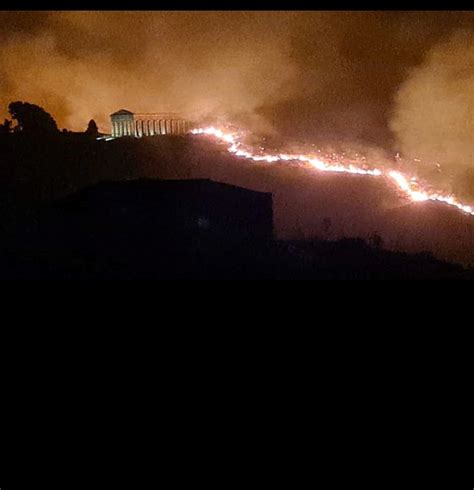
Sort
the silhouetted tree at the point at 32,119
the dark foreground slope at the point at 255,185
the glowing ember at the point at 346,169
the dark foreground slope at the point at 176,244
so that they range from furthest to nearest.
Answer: the glowing ember at the point at 346,169 → the dark foreground slope at the point at 255,185 → the silhouetted tree at the point at 32,119 → the dark foreground slope at the point at 176,244

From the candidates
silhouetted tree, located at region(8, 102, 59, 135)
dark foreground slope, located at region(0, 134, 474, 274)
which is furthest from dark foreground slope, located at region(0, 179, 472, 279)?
silhouetted tree, located at region(8, 102, 59, 135)

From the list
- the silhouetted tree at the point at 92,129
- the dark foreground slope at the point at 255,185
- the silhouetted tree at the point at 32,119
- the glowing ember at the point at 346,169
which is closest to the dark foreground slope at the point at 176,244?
the dark foreground slope at the point at 255,185

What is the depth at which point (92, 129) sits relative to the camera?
5.05m

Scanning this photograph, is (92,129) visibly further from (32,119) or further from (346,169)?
(346,169)

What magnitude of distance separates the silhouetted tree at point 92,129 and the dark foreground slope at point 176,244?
0.66m

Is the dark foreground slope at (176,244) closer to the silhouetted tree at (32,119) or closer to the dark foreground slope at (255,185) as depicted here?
the dark foreground slope at (255,185)

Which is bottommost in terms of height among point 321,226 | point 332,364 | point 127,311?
point 332,364

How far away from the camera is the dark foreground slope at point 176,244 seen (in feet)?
11.7

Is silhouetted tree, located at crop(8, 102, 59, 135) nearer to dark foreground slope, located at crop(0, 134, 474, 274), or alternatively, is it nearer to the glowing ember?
dark foreground slope, located at crop(0, 134, 474, 274)

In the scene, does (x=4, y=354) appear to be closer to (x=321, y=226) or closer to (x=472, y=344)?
(x=472, y=344)

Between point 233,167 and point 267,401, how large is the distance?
370 centimetres

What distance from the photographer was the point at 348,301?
8.74 ft

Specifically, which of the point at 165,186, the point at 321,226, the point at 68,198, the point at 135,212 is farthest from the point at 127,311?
the point at 321,226

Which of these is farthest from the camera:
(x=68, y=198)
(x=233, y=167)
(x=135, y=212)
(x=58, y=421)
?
(x=233, y=167)
